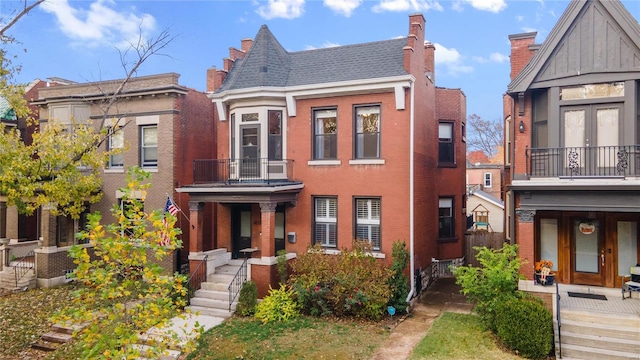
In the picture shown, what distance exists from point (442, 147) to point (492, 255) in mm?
8442

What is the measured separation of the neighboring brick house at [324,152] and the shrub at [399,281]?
0.73m

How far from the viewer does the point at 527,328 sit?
33.9ft

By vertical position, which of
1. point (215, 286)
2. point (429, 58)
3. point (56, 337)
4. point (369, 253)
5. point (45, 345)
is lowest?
point (45, 345)

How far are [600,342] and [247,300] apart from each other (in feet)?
33.2

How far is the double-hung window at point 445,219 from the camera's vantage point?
62.7 feet

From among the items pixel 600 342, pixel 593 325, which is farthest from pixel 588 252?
pixel 600 342

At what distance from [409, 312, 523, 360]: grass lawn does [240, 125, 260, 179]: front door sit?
28.4ft

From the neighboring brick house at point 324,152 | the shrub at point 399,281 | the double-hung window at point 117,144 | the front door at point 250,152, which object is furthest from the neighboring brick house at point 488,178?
the double-hung window at point 117,144

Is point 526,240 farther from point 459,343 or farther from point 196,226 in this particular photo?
point 196,226

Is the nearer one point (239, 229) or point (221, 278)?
point (221, 278)

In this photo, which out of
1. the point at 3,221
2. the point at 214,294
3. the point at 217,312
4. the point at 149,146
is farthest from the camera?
the point at 3,221

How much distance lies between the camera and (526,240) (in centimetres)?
1208

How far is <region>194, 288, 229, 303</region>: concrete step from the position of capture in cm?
1481

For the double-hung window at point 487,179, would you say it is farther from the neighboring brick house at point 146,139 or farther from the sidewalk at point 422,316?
the neighboring brick house at point 146,139
